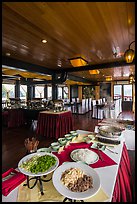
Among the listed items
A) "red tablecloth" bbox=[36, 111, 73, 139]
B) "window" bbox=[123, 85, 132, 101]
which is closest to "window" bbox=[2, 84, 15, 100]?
"red tablecloth" bbox=[36, 111, 73, 139]

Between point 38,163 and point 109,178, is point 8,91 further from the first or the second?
point 109,178

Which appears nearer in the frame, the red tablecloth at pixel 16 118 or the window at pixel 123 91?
the red tablecloth at pixel 16 118

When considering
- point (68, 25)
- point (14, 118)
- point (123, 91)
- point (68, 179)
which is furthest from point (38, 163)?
point (123, 91)

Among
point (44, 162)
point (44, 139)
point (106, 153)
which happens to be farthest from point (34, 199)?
point (44, 139)

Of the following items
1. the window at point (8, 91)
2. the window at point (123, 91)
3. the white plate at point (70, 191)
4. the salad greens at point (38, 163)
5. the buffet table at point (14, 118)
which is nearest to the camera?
the white plate at point (70, 191)

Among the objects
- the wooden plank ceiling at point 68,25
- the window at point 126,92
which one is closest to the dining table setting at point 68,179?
the wooden plank ceiling at point 68,25

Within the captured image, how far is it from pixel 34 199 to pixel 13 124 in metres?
4.69

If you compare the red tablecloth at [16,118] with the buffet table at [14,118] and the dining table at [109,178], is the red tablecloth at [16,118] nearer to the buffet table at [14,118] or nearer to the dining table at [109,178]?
the buffet table at [14,118]

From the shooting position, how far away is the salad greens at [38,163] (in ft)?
2.38

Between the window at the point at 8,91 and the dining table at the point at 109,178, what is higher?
the window at the point at 8,91

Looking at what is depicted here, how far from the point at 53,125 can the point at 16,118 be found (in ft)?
7.32

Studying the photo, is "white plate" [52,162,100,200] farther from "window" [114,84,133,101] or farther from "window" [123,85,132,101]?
"window" [123,85,132,101]

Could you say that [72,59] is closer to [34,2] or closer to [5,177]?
[34,2]

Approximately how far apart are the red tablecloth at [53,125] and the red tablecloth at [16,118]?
5.43 ft
